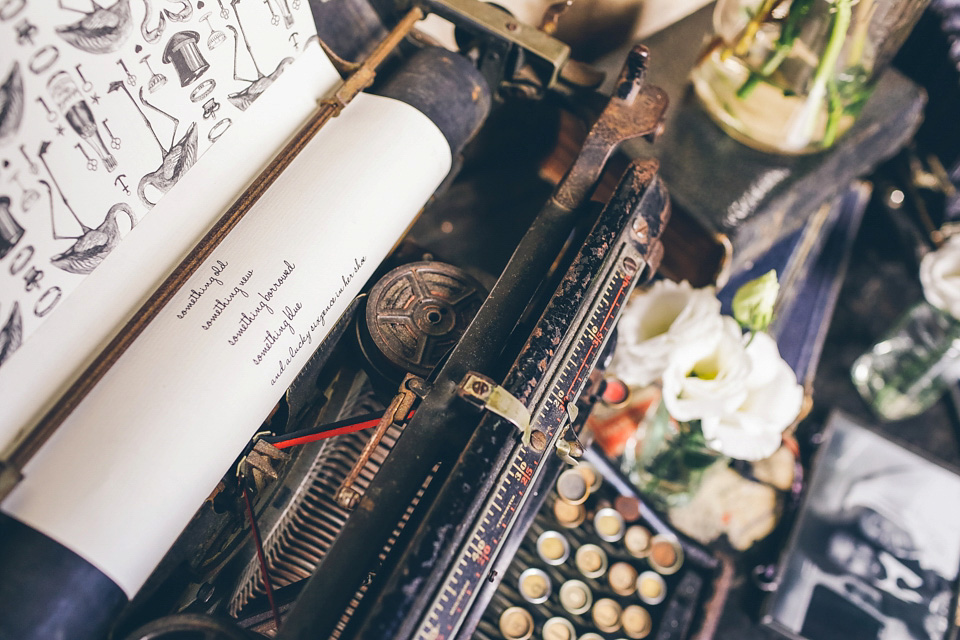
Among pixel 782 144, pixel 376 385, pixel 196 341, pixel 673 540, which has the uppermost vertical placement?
pixel 782 144

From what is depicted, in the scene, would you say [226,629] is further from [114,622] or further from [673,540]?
[673,540]

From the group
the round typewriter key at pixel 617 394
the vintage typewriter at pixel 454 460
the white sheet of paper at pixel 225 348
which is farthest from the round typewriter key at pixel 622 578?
the white sheet of paper at pixel 225 348

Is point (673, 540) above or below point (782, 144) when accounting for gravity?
below

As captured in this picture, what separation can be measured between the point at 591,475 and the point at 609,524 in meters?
0.11

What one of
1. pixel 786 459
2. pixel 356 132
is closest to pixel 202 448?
pixel 356 132

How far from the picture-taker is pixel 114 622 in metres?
0.70

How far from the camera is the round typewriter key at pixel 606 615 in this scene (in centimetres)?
121

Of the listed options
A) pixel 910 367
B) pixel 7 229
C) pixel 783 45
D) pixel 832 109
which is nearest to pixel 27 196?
pixel 7 229

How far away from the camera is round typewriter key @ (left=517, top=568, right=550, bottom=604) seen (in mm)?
1208

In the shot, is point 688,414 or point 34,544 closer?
point 34,544

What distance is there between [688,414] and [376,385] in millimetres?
499

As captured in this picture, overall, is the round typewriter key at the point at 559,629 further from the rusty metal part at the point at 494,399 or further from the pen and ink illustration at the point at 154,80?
the pen and ink illustration at the point at 154,80

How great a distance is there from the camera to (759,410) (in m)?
1.02

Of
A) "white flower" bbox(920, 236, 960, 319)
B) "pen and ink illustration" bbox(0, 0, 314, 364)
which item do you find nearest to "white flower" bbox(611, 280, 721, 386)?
"white flower" bbox(920, 236, 960, 319)
